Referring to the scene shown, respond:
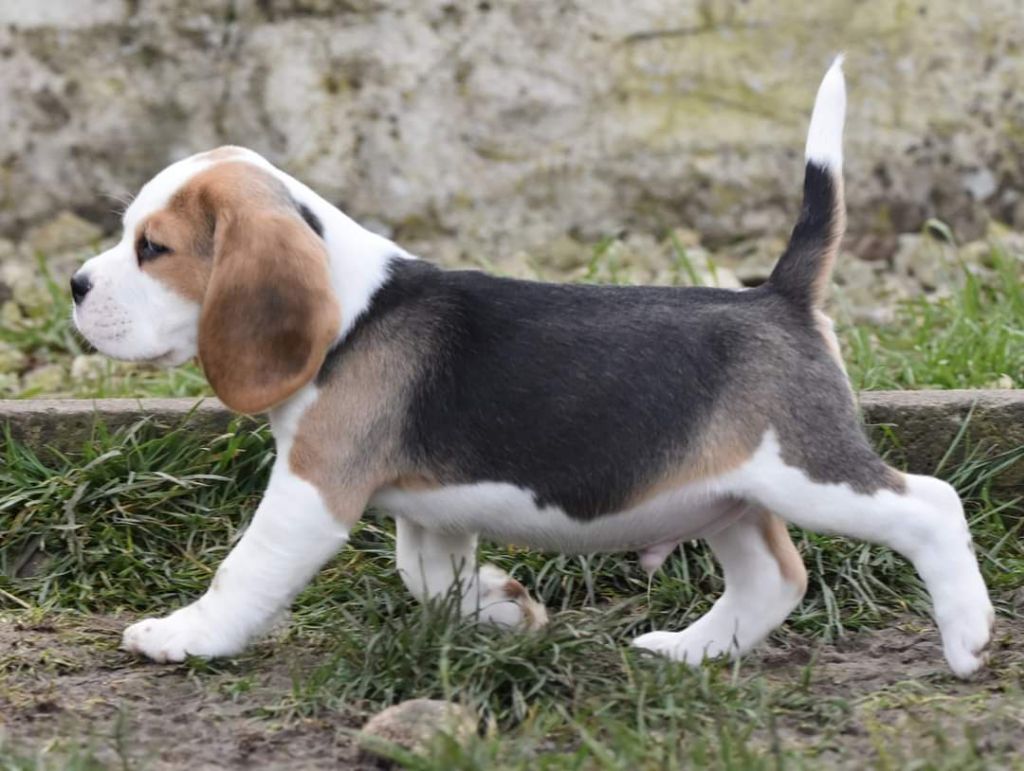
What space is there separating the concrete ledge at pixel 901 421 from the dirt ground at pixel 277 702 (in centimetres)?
69

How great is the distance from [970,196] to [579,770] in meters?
4.92

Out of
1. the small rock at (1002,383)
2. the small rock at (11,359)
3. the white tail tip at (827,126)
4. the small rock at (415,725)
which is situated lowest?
the small rock at (11,359)

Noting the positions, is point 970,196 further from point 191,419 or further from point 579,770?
point 579,770

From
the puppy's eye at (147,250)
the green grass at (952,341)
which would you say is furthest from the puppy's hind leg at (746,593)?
the puppy's eye at (147,250)

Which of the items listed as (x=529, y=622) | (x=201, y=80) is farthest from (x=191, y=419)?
(x=201, y=80)

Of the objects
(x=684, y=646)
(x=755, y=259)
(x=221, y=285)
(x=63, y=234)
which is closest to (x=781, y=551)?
(x=684, y=646)

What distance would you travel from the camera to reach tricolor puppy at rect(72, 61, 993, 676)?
3811 mm

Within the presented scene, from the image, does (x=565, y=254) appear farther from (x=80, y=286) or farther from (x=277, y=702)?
(x=277, y=702)

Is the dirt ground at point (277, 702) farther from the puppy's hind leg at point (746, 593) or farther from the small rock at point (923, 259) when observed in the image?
the small rock at point (923, 259)

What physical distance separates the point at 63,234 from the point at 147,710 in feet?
12.8

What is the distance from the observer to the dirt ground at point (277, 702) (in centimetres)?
345

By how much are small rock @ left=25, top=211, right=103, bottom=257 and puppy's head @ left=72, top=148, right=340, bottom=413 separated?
3293 millimetres

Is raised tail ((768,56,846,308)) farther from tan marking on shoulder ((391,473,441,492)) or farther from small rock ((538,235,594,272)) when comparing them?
small rock ((538,235,594,272))

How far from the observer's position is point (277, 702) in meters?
3.76
